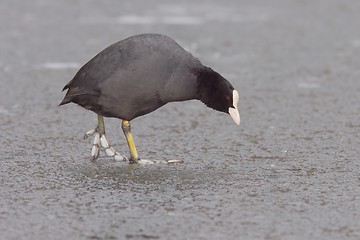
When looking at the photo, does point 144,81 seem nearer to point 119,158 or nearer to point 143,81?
point 143,81

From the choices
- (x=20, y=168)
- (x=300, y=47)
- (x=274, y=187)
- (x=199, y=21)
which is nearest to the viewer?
(x=274, y=187)

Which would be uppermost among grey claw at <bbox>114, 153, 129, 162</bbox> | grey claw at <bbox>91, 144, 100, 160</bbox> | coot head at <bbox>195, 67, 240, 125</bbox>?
coot head at <bbox>195, 67, 240, 125</bbox>

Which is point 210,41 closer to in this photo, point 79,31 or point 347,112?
point 79,31

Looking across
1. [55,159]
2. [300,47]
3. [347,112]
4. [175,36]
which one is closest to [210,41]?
[175,36]

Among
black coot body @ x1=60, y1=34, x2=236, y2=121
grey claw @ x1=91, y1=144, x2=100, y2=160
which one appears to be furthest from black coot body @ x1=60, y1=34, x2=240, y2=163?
grey claw @ x1=91, y1=144, x2=100, y2=160

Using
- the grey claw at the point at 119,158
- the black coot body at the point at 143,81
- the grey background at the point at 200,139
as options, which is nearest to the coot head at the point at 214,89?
the black coot body at the point at 143,81

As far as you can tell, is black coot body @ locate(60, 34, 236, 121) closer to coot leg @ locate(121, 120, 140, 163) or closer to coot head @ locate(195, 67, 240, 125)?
coot head @ locate(195, 67, 240, 125)

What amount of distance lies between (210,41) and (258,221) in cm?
500

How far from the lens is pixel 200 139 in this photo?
5598 millimetres

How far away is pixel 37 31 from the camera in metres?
9.06

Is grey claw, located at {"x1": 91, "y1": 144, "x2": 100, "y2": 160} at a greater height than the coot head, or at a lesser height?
lesser

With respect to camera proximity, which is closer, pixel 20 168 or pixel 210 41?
pixel 20 168

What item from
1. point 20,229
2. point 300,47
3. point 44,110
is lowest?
point 20,229

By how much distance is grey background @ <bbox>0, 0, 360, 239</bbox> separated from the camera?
154 inches
